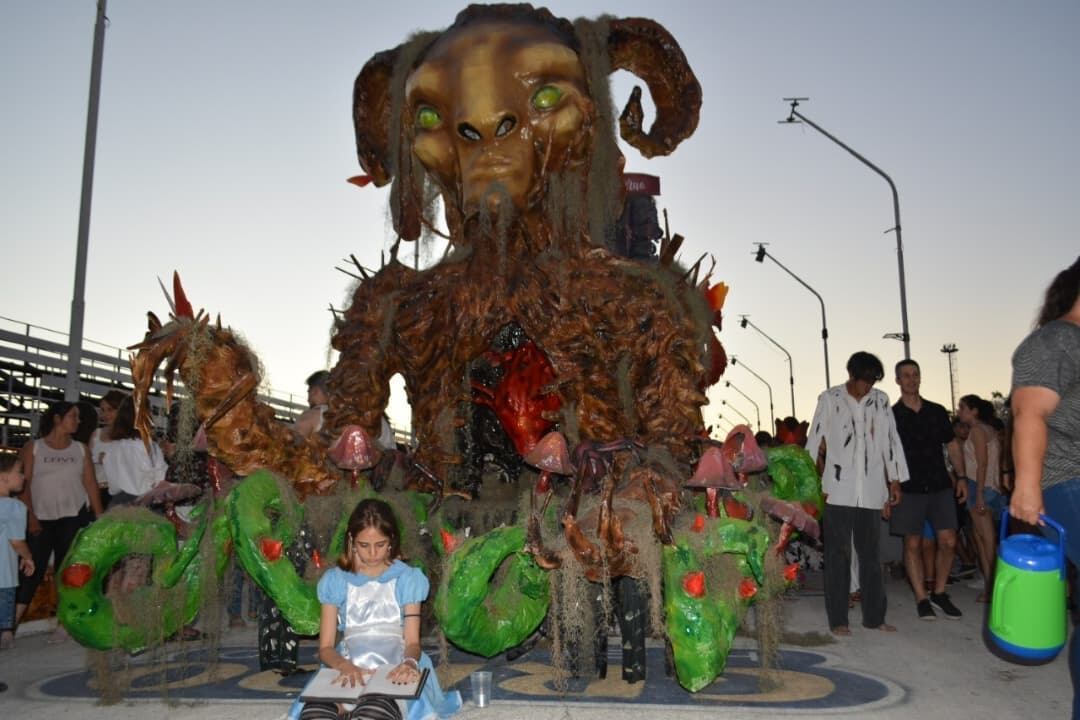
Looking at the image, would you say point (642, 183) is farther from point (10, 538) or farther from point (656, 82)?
point (10, 538)

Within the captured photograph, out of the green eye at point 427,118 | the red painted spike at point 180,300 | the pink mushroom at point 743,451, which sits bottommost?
the pink mushroom at point 743,451

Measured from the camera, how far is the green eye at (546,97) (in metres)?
4.58

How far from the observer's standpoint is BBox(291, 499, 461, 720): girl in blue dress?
3.44m

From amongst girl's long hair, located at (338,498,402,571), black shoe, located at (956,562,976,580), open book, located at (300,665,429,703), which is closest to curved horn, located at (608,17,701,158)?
girl's long hair, located at (338,498,402,571)

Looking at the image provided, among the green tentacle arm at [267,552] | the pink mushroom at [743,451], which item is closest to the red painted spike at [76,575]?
the green tentacle arm at [267,552]

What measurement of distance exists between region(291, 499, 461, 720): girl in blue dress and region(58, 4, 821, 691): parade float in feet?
0.86

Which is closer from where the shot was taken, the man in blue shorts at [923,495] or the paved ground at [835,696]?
the paved ground at [835,696]

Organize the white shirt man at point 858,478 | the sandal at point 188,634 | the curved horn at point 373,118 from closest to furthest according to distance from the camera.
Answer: the sandal at point 188,634 → the curved horn at point 373,118 → the white shirt man at point 858,478

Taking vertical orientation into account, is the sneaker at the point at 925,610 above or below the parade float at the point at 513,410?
below

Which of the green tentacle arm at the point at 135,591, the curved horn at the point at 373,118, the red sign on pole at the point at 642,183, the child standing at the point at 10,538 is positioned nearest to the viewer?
the green tentacle arm at the point at 135,591

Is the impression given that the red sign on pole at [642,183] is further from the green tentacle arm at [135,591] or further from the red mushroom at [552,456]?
the green tentacle arm at [135,591]

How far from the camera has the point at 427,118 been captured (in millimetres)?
4766

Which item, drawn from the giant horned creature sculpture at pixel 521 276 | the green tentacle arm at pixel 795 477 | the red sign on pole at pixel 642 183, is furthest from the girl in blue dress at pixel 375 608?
the red sign on pole at pixel 642 183

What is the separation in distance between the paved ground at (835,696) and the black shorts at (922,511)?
1.06 meters
